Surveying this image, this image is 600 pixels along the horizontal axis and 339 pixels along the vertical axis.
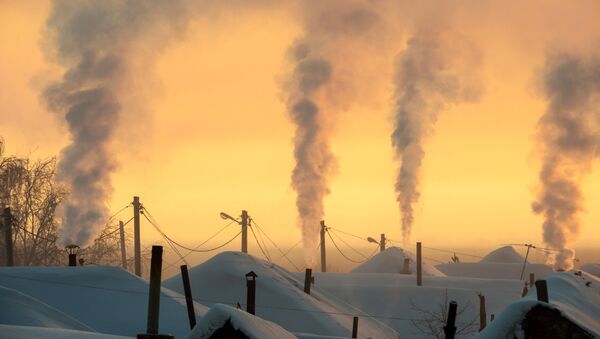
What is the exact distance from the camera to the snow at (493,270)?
76.5 meters

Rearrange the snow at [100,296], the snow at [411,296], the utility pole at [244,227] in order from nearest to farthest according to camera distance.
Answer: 1. the snow at [100,296]
2. the snow at [411,296]
3. the utility pole at [244,227]

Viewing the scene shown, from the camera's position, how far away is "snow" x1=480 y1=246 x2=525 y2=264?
86500 millimetres

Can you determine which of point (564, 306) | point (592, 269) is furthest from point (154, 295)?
point (592, 269)

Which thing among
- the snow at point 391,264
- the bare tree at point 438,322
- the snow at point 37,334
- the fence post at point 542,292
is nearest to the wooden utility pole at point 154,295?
the snow at point 37,334

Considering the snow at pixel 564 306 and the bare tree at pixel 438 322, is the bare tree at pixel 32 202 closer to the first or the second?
the bare tree at pixel 438 322

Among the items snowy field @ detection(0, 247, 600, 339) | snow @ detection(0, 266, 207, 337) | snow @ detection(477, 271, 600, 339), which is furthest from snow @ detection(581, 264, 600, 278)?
snow @ detection(0, 266, 207, 337)

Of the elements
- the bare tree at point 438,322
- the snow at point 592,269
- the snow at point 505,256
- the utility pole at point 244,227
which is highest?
the utility pole at point 244,227

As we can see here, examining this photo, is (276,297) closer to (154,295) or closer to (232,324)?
(154,295)

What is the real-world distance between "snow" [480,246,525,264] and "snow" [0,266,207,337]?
2165 inches

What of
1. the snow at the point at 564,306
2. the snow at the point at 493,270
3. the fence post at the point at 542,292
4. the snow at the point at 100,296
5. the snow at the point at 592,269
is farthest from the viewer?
the snow at the point at 493,270

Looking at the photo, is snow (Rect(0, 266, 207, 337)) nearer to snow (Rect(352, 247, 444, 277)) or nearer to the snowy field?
the snowy field

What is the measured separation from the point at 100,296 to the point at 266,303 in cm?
905

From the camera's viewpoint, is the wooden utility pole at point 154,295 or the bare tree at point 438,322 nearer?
the wooden utility pole at point 154,295

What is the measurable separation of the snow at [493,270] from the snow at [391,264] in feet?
23.6
